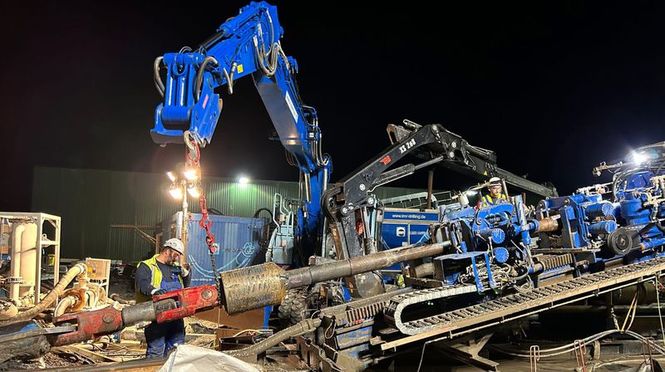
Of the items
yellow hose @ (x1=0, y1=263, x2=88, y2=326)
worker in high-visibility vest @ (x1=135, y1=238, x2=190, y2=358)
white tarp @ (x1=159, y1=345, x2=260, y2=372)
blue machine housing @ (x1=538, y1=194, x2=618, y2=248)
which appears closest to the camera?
white tarp @ (x1=159, y1=345, x2=260, y2=372)

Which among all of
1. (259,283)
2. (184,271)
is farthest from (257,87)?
(259,283)

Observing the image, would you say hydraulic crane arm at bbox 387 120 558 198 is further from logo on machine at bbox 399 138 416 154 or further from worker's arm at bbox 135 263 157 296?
worker's arm at bbox 135 263 157 296

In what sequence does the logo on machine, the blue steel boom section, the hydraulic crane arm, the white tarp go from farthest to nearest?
the hydraulic crane arm → the logo on machine → the blue steel boom section → the white tarp

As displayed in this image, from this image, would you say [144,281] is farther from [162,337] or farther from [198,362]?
[198,362]

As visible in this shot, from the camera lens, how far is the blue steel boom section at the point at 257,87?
18.3 ft

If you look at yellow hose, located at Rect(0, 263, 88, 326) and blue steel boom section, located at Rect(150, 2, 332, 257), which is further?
yellow hose, located at Rect(0, 263, 88, 326)

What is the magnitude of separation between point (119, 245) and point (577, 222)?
88.9 feet

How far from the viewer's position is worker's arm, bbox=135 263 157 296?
5816mm

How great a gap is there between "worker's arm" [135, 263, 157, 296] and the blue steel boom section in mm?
1519

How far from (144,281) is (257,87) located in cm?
422

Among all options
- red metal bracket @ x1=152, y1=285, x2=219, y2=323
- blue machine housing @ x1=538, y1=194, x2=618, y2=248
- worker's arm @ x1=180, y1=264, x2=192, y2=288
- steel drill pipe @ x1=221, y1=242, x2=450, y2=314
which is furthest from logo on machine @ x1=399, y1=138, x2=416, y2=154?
red metal bracket @ x1=152, y1=285, x2=219, y2=323

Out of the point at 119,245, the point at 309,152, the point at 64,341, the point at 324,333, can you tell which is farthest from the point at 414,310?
the point at 119,245

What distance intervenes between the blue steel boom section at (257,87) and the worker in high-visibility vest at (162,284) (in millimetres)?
1420

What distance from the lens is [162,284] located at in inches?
236
